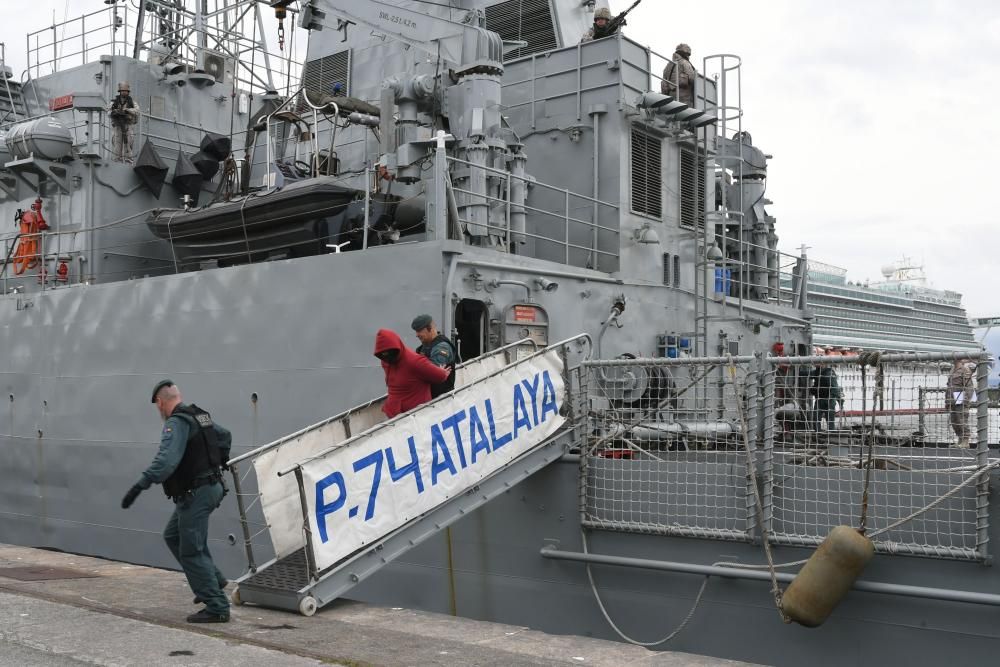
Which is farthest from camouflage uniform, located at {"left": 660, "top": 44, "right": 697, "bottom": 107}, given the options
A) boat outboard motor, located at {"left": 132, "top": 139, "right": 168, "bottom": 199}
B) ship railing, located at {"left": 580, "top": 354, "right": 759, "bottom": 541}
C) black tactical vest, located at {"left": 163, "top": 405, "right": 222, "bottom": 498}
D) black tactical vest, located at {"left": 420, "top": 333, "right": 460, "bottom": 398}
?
black tactical vest, located at {"left": 163, "top": 405, "right": 222, "bottom": 498}

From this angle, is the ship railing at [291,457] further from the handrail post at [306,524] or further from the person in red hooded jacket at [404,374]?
the handrail post at [306,524]

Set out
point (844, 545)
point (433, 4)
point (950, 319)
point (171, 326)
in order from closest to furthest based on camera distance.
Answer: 1. point (844, 545)
2. point (171, 326)
3. point (433, 4)
4. point (950, 319)

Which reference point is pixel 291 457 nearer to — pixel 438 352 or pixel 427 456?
pixel 427 456

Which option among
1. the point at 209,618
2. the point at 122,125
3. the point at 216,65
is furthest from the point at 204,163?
the point at 209,618

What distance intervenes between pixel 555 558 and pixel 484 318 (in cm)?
212

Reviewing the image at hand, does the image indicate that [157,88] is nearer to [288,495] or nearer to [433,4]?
[433,4]

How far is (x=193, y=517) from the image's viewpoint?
5.73 m

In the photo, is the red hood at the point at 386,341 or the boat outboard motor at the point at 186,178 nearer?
the red hood at the point at 386,341

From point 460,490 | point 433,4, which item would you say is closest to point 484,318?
point 460,490

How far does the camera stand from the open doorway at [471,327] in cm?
825

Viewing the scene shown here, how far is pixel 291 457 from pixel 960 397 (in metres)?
4.49

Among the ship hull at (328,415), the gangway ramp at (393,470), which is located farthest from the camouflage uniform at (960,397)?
the gangway ramp at (393,470)

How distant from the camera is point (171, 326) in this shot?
9641mm

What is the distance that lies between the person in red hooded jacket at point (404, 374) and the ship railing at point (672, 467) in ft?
4.40
